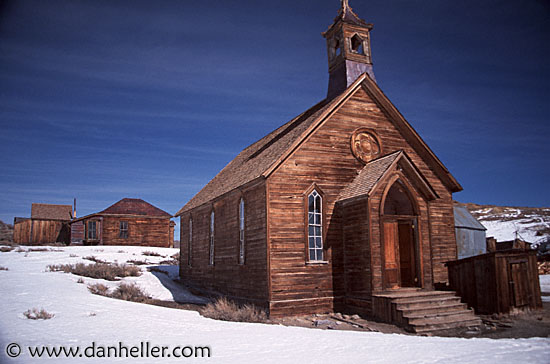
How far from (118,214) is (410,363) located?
35.8 m

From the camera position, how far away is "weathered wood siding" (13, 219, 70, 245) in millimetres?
43188

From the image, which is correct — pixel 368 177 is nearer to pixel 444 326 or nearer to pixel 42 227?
pixel 444 326

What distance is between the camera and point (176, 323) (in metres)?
10.6

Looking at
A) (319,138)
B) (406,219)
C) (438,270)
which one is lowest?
(438,270)

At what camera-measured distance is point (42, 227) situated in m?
43.6

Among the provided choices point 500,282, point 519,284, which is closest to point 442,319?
point 500,282

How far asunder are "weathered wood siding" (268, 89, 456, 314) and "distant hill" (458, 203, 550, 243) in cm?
3098

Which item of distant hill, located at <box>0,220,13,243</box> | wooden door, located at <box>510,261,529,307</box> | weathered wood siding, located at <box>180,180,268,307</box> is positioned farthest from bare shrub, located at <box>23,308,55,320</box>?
distant hill, located at <box>0,220,13,243</box>

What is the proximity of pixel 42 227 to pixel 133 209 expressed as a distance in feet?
40.1

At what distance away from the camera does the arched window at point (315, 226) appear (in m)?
13.6

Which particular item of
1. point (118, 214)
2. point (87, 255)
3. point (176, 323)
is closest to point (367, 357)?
point (176, 323)

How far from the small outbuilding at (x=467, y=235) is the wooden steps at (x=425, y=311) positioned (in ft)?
51.1

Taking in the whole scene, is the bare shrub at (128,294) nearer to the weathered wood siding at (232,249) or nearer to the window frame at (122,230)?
the weathered wood siding at (232,249)

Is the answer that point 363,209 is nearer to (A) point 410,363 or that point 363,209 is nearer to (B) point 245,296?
(B) point 245,296
